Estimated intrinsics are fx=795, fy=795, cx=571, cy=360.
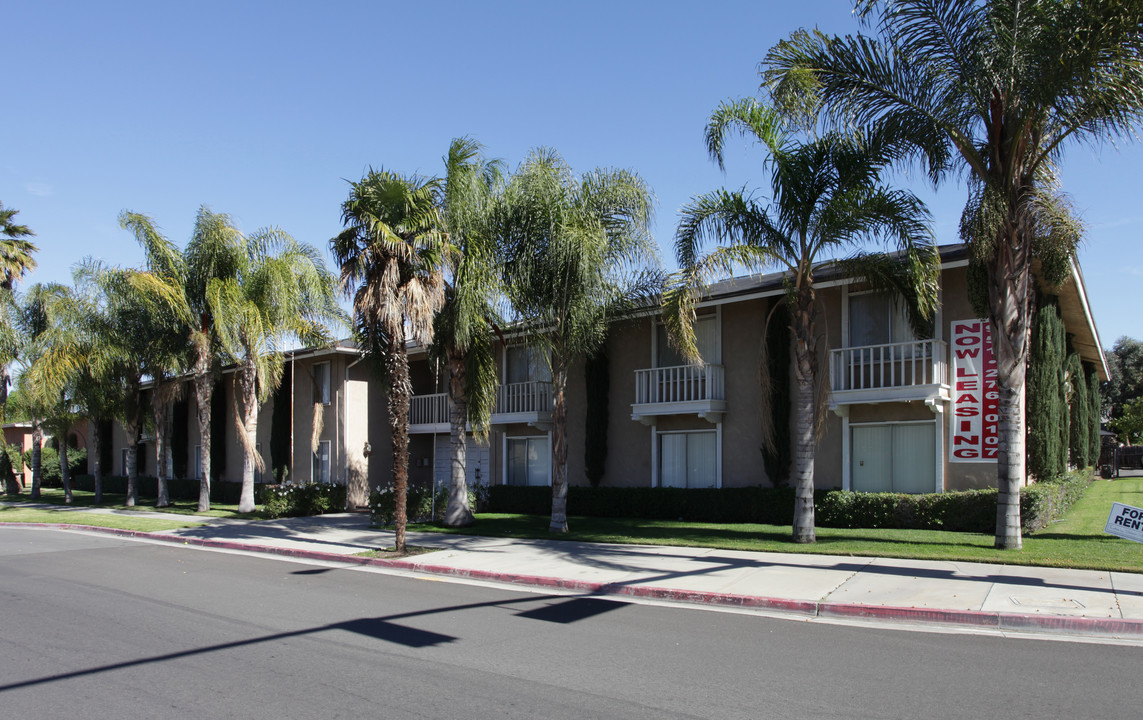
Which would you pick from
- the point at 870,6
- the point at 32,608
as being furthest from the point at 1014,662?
the point at 32,608

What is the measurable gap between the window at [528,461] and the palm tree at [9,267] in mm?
21511

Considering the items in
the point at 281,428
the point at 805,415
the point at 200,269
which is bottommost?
the point at 281,428

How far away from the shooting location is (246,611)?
1009cm

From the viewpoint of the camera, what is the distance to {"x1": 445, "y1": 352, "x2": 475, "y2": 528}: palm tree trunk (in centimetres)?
1930

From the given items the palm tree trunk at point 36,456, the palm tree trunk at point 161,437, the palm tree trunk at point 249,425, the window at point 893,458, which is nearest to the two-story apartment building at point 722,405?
the window at point 893,458

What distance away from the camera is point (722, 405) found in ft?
67.5

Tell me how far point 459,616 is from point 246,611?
2757 mm

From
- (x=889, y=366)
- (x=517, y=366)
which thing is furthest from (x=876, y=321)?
(x=517, y=366)

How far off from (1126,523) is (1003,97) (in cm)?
665

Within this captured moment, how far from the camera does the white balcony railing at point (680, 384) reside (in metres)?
20.6

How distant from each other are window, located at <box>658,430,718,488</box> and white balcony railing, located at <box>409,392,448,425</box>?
8498mm

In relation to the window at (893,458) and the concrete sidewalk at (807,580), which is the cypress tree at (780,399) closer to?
the window at (893,458)

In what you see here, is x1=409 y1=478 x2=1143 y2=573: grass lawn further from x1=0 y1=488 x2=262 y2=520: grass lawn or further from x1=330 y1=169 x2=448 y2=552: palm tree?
x1=0 y1=488 x2=262 y2=520: grass lawn

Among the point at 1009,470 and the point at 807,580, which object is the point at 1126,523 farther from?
the point at 807,580
